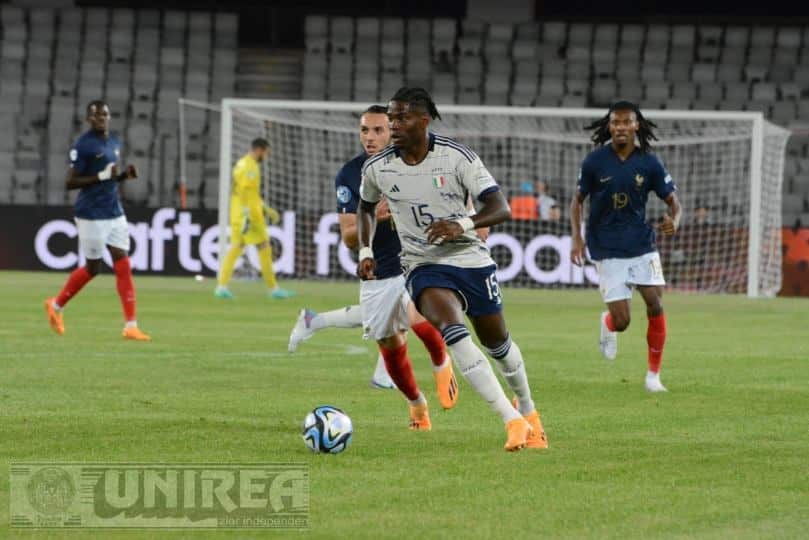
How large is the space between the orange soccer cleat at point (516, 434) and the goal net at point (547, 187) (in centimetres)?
1582

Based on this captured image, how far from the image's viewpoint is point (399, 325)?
9992 millimetres

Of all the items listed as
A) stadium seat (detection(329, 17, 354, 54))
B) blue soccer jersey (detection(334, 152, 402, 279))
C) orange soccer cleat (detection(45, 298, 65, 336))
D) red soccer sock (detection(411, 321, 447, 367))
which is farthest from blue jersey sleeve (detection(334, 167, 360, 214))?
stadium seat (detection(329, 17, 354, 54))

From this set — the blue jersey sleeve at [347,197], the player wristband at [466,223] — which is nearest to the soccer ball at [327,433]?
A: the player wristband at [466,223]

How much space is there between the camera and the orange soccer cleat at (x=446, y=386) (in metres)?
10.2

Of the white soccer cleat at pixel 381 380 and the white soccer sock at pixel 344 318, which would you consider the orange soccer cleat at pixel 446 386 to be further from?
the white soccer sock at pixel 344 318

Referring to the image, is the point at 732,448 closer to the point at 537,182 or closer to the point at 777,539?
the point at 777,539

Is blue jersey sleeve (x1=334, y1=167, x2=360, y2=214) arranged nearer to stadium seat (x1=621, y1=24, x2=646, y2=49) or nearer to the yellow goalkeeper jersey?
the yellow goalkeeper jersey

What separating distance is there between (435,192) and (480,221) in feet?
1.15

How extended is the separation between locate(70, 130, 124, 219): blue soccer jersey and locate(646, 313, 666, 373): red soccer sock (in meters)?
5.87

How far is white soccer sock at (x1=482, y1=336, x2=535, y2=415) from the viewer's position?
8648 mm

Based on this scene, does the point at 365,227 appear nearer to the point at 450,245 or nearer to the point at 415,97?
the point at 450,245

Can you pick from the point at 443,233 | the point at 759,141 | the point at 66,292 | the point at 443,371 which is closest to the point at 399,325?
the point at 443,371

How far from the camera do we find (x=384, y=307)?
996 cm

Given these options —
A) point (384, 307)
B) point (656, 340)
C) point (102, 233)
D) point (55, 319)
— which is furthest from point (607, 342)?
point (55, 319)
